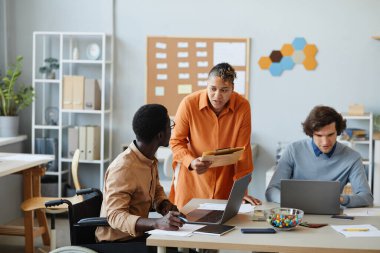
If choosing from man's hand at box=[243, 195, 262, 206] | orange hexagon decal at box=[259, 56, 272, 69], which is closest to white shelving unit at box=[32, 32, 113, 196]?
orange hexagon decal at box=[259, 56, 272, 69]

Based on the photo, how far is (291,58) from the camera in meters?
5.58

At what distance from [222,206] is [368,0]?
308cm

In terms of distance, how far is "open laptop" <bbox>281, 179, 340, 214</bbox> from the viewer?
9.62 feet

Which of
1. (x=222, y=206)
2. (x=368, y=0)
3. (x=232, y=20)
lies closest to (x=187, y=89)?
(x=232, y=20)

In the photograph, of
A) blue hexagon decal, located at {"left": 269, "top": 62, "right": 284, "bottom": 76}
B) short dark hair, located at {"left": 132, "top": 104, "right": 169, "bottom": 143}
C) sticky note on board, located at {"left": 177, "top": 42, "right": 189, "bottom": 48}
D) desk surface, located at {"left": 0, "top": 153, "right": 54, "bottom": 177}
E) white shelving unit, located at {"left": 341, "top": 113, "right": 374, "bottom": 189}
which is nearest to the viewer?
short dark hair, located at {"left": 132, "top": 104, "right": 169, "bottom": 143}

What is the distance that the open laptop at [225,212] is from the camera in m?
2.76

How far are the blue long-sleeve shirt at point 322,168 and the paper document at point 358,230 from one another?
44 centimetres

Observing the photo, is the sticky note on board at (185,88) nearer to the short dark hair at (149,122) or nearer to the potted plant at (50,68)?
the potted plant at (50,68)

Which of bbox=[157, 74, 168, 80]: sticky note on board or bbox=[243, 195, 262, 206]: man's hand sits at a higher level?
bbox=[157, 74, 168, 80]: sticky note on board

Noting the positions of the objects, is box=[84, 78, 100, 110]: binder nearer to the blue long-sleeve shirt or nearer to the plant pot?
the plant pot

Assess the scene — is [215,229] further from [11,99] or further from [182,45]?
[11,99]

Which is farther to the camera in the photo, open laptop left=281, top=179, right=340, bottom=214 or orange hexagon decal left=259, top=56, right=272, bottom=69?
orange hexagon decal left=259, top=56, right=272, bottom=69

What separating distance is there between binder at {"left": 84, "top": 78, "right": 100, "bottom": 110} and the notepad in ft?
10.4

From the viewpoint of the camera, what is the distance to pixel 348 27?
18.0 feet
